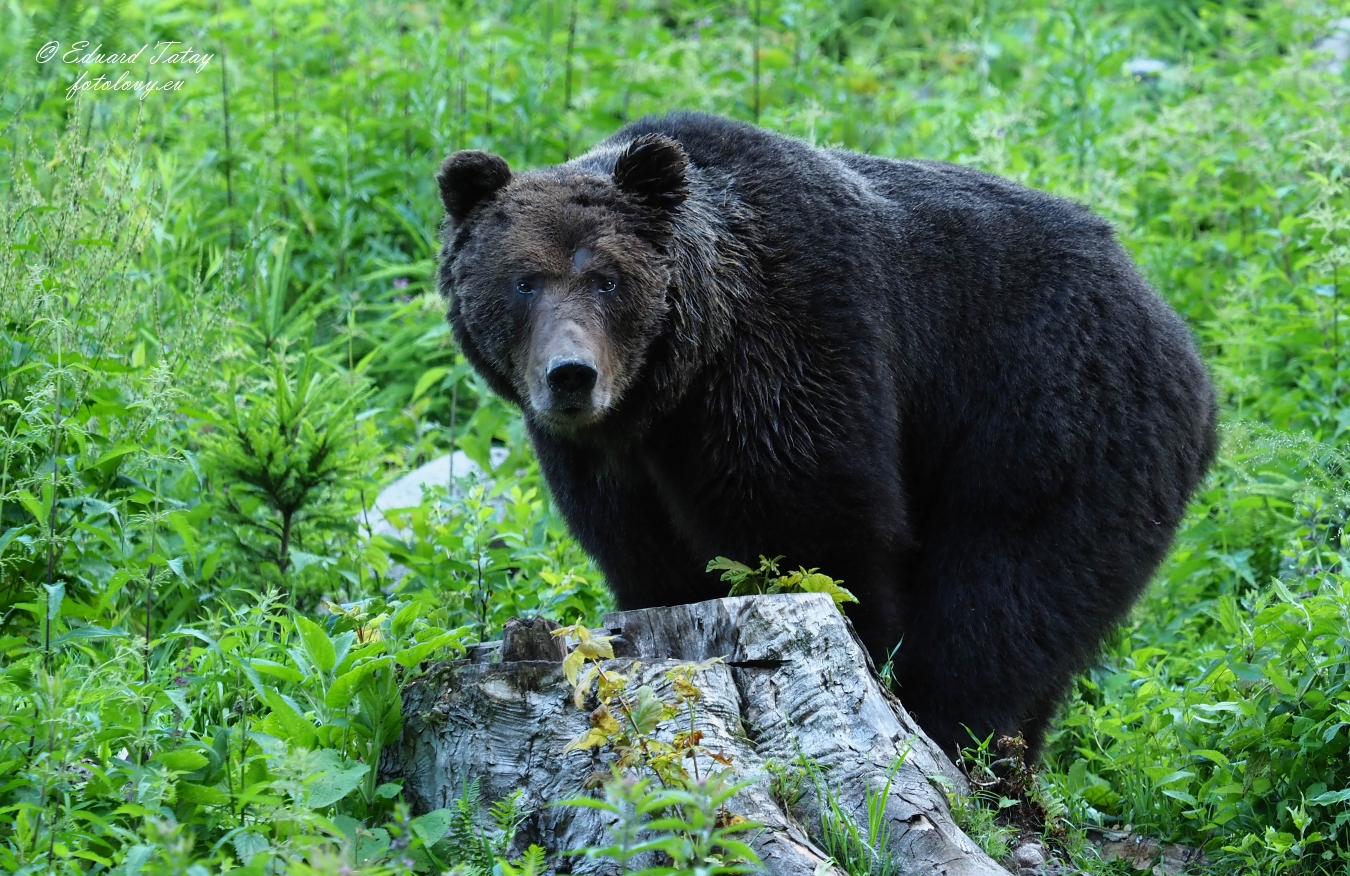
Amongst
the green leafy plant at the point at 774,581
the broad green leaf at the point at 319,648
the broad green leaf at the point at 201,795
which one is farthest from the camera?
the green leafy plant at the point at 774,581

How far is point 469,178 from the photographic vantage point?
543 cm

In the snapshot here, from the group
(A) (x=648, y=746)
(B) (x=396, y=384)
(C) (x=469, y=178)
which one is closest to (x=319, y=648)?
(A) (x=648, y=746)

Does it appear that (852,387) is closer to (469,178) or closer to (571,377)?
(571,377)

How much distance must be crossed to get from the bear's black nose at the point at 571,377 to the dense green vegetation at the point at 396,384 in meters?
1.06

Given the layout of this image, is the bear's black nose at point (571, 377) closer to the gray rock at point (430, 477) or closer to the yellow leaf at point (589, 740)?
the yellow leaf at point (589, 740)

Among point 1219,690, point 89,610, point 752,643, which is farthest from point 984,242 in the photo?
point 89,610

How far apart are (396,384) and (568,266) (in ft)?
13.2

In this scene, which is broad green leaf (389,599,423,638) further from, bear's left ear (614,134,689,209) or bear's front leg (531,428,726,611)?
bear's left ear (614,134,689,209)

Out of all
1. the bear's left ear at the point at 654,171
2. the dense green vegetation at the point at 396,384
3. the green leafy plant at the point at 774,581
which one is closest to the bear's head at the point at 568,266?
the bear's left ear at the point at 654,171

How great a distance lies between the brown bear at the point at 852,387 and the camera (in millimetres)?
5281

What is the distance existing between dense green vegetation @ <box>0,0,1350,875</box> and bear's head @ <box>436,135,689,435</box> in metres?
1.08

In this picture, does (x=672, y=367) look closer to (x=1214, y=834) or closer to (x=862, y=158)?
(x=862, y=158)

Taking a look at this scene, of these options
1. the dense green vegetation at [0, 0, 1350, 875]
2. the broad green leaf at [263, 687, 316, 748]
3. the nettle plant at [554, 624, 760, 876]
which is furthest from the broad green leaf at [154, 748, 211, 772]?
the nettle plant at [554, 624, 760, 876]

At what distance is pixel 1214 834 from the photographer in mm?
4918
